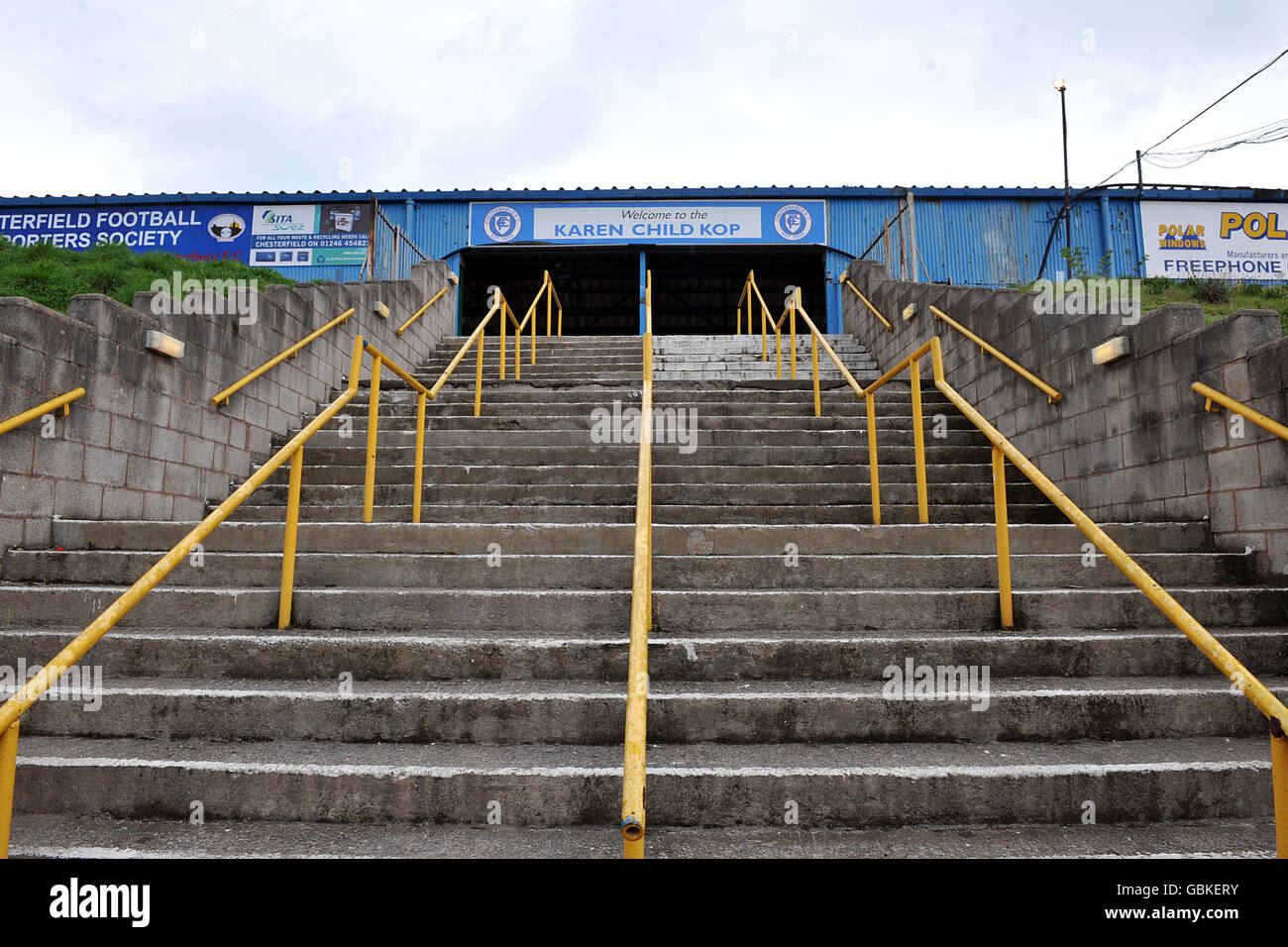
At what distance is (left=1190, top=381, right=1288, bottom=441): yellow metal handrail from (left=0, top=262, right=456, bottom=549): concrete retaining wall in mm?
6565

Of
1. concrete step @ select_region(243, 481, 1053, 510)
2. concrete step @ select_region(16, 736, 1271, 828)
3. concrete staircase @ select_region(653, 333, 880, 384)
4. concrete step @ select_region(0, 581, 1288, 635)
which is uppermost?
concrete staircase @ select_region(653, 333, 880, 384)

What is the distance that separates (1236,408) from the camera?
3977 mm

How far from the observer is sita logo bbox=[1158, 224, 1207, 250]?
48.6 feet

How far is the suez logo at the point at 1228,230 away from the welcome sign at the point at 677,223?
675 cm

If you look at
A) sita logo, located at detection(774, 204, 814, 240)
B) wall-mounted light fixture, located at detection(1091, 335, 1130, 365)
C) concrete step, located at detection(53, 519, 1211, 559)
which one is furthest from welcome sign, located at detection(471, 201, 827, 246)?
concrete step, located at detection(53, 519, 1211, 559)

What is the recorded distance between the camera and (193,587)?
4.02 meters

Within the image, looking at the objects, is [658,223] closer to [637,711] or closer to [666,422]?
[666,422]

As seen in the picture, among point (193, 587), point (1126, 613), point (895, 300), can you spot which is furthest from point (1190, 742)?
point (895, 300)

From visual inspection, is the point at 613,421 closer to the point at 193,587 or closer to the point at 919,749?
the point at 193,587

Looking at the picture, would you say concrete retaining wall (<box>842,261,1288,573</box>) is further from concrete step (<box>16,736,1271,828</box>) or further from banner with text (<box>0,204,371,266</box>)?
banner with text (<box>0,204,371,266</box>)

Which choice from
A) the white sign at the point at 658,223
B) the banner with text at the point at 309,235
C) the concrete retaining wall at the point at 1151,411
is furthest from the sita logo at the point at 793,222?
the concrete retaining wall at the point at 1151,411
